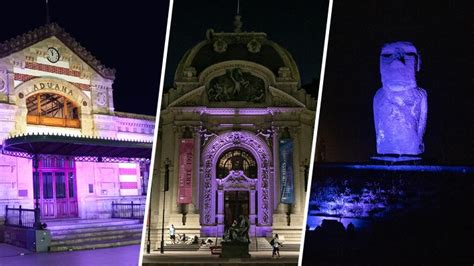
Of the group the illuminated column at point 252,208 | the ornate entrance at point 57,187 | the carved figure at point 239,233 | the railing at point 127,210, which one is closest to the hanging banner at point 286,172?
the illuminated column at point 252,208

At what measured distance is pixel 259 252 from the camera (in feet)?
18.9

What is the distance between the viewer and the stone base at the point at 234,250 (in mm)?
5605

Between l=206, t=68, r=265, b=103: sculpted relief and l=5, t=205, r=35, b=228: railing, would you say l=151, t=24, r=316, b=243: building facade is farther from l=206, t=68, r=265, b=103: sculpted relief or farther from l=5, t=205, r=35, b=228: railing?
l=5, t=205, r=35, b=228: railing

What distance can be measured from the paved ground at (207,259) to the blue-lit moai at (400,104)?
6.16ft

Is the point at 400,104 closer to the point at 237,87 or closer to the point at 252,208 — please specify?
the point at 237,87

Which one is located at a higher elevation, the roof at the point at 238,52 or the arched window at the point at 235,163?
the roof at the point at 238,52

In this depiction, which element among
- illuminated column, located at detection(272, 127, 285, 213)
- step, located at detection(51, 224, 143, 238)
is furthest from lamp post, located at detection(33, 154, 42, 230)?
illuminated column, located at detection(272, 127, 285, 213)

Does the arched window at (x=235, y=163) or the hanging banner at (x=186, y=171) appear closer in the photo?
the hanging banner at (x=186, y=171)

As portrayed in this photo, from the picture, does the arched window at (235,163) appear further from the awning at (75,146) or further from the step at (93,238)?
the step at (93,238)

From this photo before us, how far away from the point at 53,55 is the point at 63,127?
0.83 metres

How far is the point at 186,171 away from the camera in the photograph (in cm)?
666

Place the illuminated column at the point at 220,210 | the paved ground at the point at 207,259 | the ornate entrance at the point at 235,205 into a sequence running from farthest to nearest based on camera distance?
the ornate entrance at the point at 235,205, the illuminated column at the point at 220,210, the paved ground at the point at 207,259

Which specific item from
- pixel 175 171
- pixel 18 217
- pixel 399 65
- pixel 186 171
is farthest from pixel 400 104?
pixel 18 217

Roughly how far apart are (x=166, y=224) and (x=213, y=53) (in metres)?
2.07
